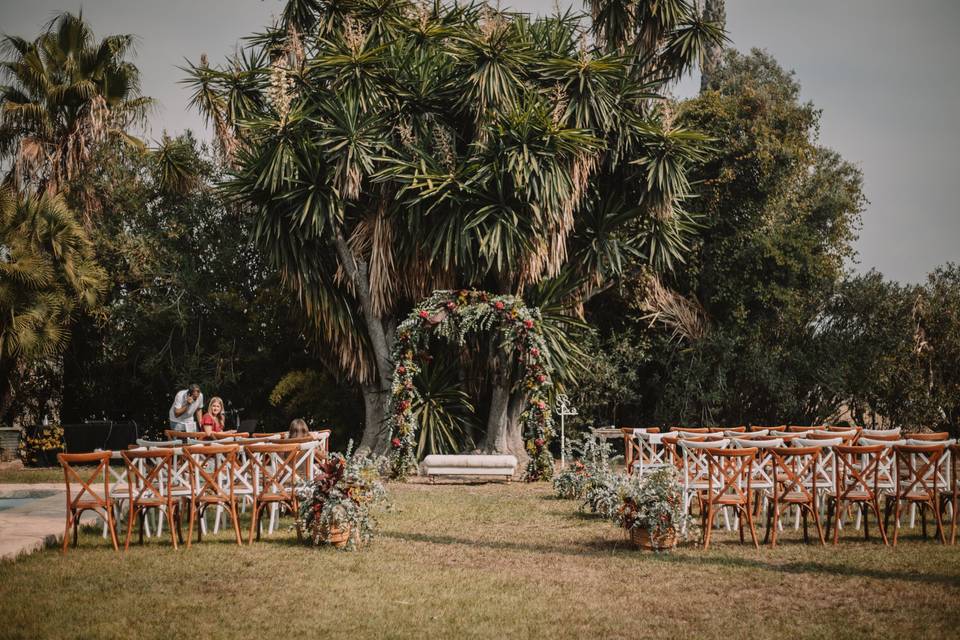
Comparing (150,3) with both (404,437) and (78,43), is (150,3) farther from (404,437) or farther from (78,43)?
(404,437)

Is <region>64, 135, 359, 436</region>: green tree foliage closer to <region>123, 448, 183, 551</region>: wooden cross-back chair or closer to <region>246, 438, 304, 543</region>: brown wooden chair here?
<region>246, 438, 304, 543</region>: brown wooden chair

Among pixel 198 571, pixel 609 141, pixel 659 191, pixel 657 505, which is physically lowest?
pixel 198 571

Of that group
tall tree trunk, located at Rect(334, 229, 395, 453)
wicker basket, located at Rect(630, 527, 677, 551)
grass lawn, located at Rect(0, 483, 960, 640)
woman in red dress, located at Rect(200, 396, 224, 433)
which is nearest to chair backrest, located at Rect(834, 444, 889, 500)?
grass lawn, located at Rect(0, 483, 960, 640)

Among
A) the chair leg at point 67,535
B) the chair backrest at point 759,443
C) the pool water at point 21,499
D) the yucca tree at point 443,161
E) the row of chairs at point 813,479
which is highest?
the yucca tree at point 443,161

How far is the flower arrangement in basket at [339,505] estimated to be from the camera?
7.80 m

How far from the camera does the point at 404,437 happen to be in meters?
14.3

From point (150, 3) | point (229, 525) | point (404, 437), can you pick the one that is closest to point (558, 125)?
point (404, 437)

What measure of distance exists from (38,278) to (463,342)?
7697 mm

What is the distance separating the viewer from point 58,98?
18.9 meters

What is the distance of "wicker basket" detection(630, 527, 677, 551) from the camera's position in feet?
25.3

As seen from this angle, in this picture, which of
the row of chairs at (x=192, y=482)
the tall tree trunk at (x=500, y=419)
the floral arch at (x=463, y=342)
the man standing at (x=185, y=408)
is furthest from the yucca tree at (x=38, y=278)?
the row of chairs at (x=192, y=482)

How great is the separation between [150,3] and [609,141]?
42.1ft

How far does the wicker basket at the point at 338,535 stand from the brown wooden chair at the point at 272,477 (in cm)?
41

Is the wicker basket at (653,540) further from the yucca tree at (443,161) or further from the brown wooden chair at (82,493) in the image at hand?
the yucca tree at (443,161)
